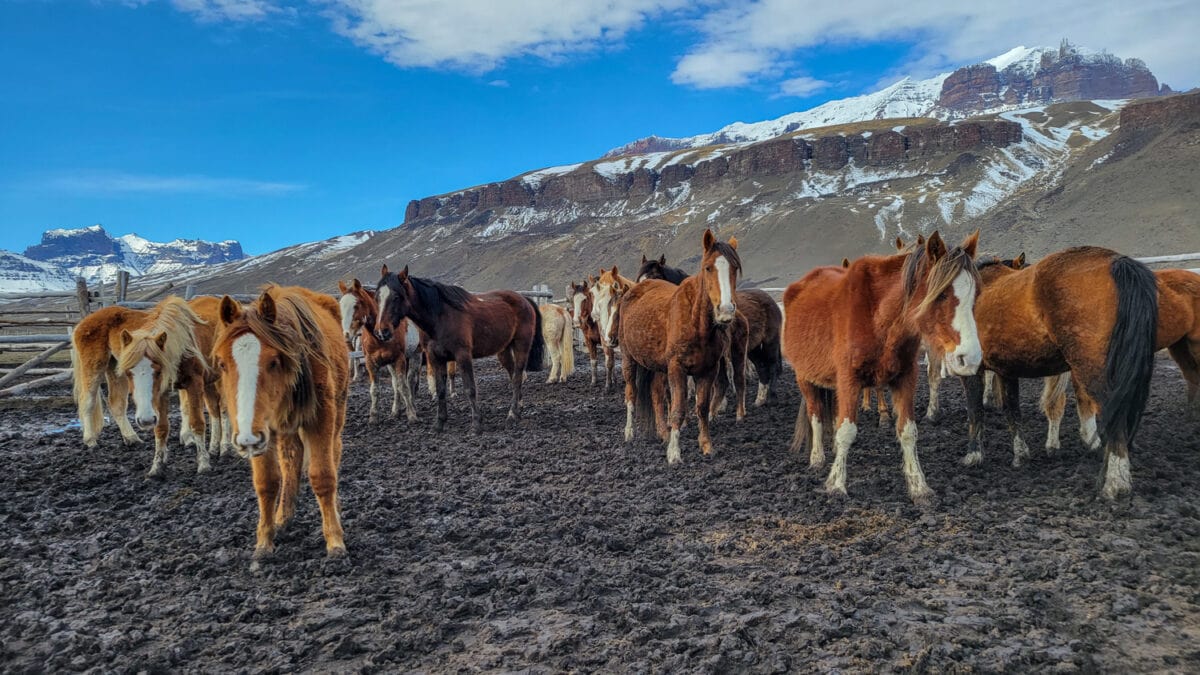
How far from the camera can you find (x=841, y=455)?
4.82 metres

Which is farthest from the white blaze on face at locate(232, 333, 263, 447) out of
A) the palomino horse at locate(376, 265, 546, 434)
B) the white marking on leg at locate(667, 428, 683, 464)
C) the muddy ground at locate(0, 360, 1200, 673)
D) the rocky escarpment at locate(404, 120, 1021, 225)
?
the rocky escarpment at locate(404, 120, 1021, 225)

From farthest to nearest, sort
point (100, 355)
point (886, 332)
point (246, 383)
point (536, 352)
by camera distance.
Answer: point (536, 352), point (100, 355), point (886, 332), point (246, 383)

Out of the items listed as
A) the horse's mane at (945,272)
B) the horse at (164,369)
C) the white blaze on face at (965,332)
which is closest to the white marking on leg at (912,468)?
the white blaze on face at (965,332)

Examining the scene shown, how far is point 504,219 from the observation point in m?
122

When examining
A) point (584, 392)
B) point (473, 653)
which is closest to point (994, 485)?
point (473, 653)

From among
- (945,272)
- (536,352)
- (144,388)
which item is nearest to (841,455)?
(945,272)

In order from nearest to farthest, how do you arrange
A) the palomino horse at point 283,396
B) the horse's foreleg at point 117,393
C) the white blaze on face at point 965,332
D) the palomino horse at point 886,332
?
the palomino horse at point 283,396 < the white blaze on face at point 965,332 < the palomino horse at point 886,332 < the horse's foreleg at point 117,393

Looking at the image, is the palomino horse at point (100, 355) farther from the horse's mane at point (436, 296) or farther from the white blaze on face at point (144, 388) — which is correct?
the horse's mane at point (436, 296)

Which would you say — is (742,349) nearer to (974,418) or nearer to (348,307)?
(974,418)

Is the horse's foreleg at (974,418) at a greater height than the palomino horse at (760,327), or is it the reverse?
the palomino horse at (760,327)

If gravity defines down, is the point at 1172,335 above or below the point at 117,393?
below

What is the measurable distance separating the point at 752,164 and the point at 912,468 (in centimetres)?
10236

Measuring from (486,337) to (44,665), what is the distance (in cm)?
676

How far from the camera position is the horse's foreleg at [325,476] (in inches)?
150
